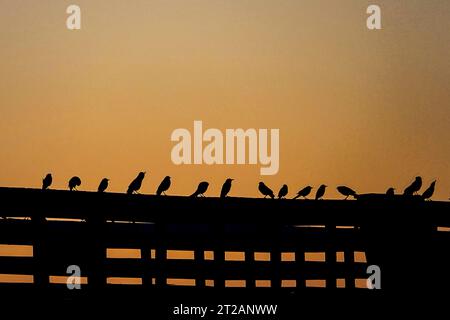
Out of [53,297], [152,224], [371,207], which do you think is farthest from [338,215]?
[53,297]

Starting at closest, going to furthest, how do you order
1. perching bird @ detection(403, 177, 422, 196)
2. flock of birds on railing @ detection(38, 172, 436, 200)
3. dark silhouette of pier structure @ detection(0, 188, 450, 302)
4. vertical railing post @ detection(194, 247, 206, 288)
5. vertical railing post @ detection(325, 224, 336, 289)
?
dark silhouette of pier structure @ detection(0, 188, 450, 302) → vertical railing post @ detection(194, 247, 206, 288) → vertical railing post @ detection(325, 224, 336, 289) → perching bird @ detection(403, 177, 422, 196) → flock of birds on railing @ detection(38, 172, 436, 200)

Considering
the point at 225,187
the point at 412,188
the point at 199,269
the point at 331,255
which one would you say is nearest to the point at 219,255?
the point at 199,269

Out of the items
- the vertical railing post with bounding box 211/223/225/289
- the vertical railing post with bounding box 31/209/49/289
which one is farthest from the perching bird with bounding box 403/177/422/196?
the vertical railing post with bounding box 31/209/49/289

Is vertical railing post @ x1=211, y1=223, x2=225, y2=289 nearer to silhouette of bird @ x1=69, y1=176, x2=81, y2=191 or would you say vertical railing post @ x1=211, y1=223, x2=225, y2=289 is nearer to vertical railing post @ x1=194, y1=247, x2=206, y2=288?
vertical railing post @ x1=194, y1=247, x2=206, y2=288

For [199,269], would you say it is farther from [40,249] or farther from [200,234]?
[40,249]

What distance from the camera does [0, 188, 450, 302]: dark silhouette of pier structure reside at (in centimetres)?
484

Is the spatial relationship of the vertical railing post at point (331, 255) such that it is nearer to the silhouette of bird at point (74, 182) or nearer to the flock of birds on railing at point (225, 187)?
the flock of birds on railing at point (225, 187)

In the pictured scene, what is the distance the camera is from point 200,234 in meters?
5.57

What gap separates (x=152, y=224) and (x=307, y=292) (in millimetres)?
1245

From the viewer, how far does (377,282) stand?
16.1 ft

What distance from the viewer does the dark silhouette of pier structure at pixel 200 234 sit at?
4836mm

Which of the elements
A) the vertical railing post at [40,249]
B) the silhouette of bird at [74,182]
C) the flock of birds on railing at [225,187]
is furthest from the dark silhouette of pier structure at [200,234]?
the silhouette of bird at [74,182]
